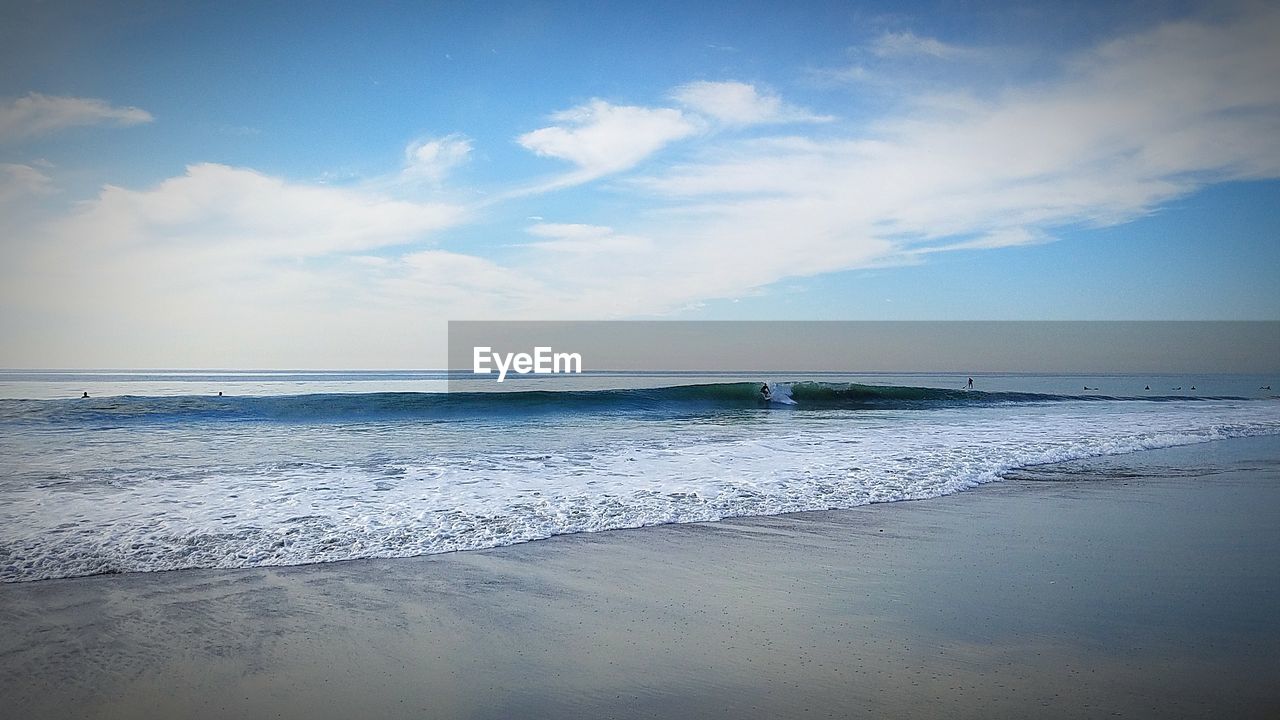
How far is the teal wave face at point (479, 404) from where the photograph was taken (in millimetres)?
18844

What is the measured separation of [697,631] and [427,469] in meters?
6.72

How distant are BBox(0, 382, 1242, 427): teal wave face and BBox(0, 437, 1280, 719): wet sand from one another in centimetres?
1521

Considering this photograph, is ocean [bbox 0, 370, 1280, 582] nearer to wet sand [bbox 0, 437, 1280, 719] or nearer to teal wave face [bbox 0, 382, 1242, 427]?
teal wave face [bbox 0, 382, 1242, 427]

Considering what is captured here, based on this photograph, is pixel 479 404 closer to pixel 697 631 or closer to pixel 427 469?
pixel 427 469

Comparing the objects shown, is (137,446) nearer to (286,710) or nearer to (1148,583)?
(286,710)

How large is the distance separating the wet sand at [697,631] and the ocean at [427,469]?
29.2 inches

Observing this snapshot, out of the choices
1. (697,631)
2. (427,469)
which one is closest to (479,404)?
(427,469)

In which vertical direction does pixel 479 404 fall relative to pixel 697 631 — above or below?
above

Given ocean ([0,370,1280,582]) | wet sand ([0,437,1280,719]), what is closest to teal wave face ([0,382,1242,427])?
ocean ([0,370,1280,582])

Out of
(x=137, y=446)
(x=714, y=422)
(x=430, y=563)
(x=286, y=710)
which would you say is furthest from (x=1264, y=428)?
(x=137, y=446)

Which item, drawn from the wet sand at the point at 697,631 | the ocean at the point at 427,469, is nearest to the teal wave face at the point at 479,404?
the ocean at the point at 427,469

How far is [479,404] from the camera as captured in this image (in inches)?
933

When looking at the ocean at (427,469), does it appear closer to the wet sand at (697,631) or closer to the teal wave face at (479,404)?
the teal wave face at (479,404)

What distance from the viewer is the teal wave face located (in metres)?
18.8
